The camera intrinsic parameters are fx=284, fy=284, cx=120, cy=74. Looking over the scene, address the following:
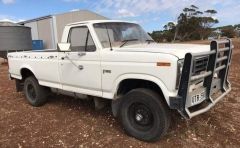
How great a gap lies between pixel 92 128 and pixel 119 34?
1.95m

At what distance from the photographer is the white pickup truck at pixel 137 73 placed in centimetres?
423

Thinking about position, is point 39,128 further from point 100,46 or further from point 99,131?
point 100,46

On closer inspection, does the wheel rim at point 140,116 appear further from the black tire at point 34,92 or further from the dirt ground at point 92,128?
the black tire at point 34,92

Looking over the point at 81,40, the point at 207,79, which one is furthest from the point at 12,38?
the point at 207,79

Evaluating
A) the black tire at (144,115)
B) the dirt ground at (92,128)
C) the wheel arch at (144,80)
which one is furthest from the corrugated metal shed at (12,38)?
the black tire at (144,115)

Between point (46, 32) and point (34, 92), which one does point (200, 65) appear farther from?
point (46, 32)

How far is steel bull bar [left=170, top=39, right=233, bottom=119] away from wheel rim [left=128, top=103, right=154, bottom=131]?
24.0 inches

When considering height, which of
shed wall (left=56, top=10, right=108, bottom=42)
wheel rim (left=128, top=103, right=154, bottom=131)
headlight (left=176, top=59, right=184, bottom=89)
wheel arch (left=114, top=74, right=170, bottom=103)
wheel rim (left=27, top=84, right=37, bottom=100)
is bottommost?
wheel rim (left=27, top=84, right=37, bottom=100)

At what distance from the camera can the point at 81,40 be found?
5820 millimetres

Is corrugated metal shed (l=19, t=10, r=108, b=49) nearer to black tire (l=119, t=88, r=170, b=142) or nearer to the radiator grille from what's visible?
black tire (l=119, t=88, r=170, b=142)

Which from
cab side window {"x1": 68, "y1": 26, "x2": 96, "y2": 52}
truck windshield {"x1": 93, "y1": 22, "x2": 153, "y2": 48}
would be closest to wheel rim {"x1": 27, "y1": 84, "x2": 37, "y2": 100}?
cab side window {"x1": 68, "y1": 26, "x2": 96, "y2": 52}

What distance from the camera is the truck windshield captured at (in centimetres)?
550

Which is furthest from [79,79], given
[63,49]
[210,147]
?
[210,147]

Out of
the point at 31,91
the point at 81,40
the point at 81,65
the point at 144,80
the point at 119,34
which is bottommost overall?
the point at 31,91
